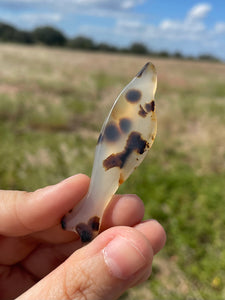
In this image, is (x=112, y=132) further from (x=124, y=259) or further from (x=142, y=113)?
(x=124, y=259)

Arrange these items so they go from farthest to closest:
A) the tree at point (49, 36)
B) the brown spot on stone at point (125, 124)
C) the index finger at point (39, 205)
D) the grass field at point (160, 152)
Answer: the tree at point (49, 36) < the grass field at point (160, 152) < the index finger at point (39, 205) < the brown spot on stone at point (125, 124)

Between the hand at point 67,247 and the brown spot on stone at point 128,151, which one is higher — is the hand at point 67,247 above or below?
below

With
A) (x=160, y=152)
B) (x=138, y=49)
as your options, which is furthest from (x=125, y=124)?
(x=138, y=49)

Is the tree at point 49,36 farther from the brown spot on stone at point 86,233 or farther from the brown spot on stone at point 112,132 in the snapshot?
the brown spot on stone at point 86,233

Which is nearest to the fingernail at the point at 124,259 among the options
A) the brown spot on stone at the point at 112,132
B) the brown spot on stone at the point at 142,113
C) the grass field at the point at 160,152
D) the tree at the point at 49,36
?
the brown spot on stone at the point at 112,132

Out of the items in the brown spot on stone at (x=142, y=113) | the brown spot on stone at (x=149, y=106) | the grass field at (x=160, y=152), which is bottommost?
the grass field at (x=160, y=152)

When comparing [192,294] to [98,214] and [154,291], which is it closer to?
[154,291]

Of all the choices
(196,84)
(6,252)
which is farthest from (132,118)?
(196,84)
